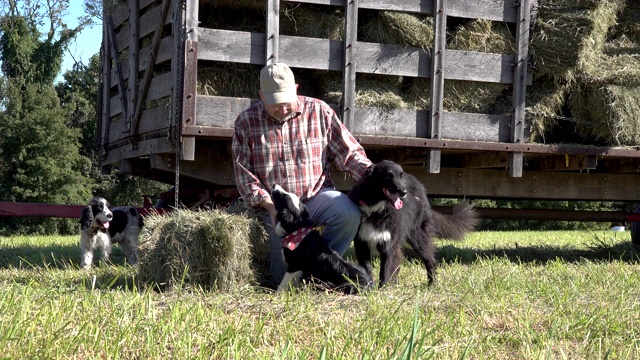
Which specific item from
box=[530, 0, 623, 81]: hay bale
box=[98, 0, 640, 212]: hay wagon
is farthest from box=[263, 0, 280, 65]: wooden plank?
box=[530, 0, 623, 81]: hay bale

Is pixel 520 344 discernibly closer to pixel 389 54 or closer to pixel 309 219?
pixel 309 219

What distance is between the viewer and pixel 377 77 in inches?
247

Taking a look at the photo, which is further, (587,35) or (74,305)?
(587,35)

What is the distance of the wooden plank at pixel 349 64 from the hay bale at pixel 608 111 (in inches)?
85.3

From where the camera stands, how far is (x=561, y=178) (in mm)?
7391

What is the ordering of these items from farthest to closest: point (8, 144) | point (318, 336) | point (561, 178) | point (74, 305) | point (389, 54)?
point (8, 144) → point (561, 178) → point (389, 54) → point (74, 305) → point (318, 336)

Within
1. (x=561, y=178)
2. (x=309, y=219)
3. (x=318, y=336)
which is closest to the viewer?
(x=318, y=336)

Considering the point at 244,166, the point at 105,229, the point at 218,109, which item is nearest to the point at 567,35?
the point at 218,109

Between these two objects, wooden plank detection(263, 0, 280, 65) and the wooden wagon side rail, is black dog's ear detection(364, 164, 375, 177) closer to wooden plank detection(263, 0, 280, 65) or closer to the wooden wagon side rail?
wooden plank detection(263, 0, 280, 65)

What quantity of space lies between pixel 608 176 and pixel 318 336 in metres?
5.45

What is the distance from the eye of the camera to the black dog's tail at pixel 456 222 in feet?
20.0

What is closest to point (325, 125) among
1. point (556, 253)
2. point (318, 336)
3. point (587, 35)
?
point (318, 336)

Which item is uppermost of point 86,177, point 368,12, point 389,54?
point 368,12

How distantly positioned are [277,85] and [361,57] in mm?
1461
